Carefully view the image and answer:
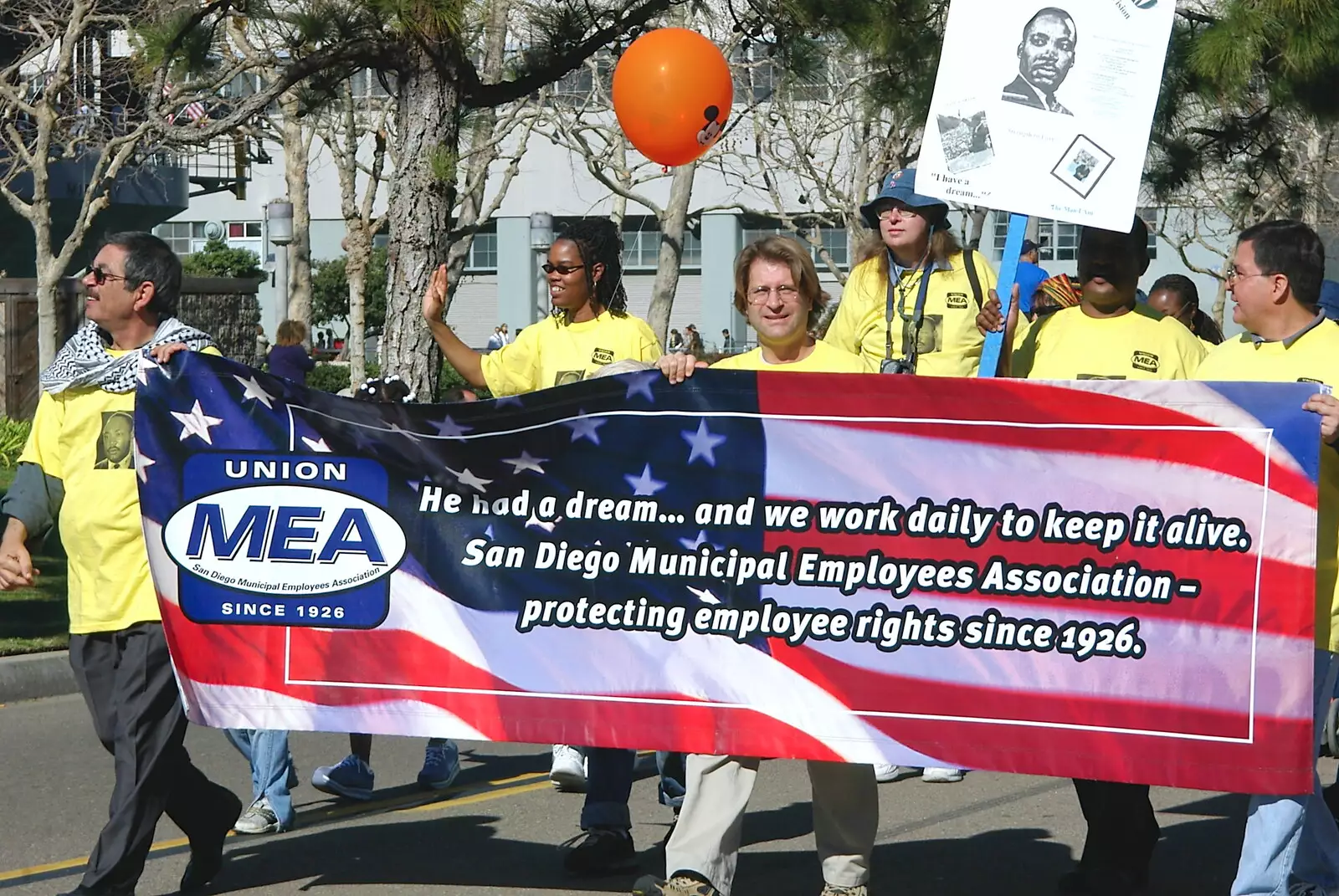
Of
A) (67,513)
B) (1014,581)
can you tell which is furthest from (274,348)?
(1014,581)

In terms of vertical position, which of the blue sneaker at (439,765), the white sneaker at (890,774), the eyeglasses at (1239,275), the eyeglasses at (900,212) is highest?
the eyeglasses at (900,212)

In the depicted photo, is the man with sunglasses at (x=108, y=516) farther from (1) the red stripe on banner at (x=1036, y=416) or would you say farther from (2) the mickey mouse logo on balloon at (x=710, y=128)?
(2) the mickey mouse logo on balloon at (x=710, y=128)

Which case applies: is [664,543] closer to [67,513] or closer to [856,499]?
[856,499]

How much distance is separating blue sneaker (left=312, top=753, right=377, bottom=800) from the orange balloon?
3.10 m

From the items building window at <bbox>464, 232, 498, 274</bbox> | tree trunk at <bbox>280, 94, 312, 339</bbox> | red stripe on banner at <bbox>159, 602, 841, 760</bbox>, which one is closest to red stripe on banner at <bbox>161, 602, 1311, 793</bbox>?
red stripe on banner at <bbox>159, 602, 841, 760</bbox>

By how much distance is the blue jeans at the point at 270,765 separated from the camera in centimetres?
635

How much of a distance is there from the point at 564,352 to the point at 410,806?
72.9 inches

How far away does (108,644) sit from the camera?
5.23 meters

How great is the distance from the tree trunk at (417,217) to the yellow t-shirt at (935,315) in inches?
188

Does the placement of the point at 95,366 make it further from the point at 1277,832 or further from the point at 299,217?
the point at 299,217

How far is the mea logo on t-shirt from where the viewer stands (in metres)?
5.87

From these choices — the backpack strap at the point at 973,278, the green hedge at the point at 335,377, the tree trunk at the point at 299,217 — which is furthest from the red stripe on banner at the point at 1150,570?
the tree trunk at the point at 299,217

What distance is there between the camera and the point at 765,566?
16.2 ft

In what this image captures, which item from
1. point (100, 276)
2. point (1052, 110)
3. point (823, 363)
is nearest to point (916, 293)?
point (1052, 110)
